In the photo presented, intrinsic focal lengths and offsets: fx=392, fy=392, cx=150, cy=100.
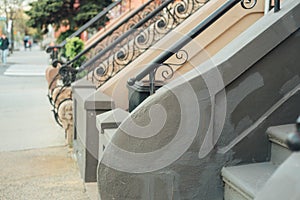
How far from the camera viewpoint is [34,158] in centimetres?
485

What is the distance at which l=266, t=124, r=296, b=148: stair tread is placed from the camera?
246 centimetres

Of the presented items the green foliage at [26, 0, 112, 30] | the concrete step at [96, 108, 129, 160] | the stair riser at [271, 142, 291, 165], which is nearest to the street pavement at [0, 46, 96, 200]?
the concrete step at [96, 108, 129, 160]

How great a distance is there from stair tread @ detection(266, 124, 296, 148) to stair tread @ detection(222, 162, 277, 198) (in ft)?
0.60

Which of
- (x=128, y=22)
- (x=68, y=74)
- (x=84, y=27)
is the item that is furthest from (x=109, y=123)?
(x=128, y=22)

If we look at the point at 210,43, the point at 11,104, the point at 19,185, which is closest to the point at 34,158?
the point at 19,185

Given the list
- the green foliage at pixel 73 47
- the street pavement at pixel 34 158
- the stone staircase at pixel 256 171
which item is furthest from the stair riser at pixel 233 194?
the green foliage at pixel 73 47

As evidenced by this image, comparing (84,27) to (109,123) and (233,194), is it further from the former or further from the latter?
(233,194)

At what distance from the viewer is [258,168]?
253cm

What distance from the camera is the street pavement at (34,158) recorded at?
3758 mm

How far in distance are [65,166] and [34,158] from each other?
547mm

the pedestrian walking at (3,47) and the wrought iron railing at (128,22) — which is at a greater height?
the wrought iron railing at (128,22)

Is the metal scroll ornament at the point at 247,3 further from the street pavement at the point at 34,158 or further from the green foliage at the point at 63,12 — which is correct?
the green foliage at the point at 63,12

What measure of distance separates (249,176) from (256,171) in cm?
10

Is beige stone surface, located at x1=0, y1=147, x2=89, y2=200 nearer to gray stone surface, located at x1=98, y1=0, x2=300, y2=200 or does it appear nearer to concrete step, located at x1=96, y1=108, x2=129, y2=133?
concrete step, located at x1=96, y1=108, x2=129, y2=133
